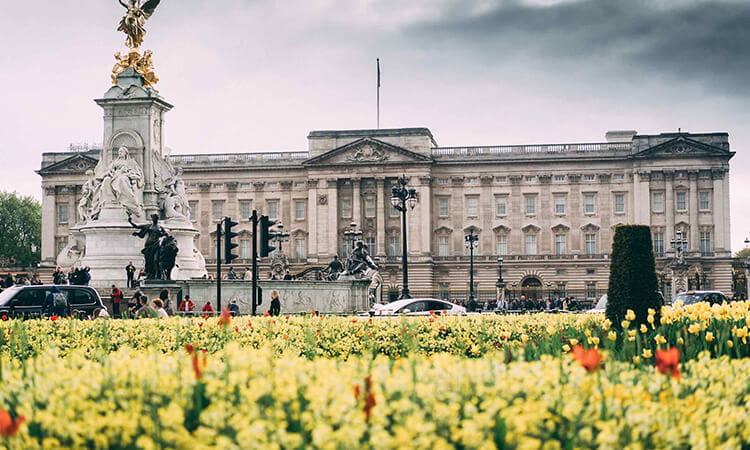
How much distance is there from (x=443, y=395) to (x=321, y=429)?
103 cm

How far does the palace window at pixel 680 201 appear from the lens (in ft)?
301

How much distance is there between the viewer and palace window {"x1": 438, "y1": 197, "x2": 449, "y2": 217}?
3760 inches

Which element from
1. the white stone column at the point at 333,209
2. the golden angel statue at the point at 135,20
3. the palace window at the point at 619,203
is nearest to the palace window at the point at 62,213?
the white stone column at the point at 333,209

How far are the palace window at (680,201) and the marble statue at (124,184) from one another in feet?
221

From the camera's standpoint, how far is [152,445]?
5117 mm

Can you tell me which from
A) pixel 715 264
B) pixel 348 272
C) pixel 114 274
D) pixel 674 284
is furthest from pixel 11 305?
pixel 715 264

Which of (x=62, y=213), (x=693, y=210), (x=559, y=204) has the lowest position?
(x=693, y=210)

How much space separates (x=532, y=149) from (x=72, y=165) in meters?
44.9

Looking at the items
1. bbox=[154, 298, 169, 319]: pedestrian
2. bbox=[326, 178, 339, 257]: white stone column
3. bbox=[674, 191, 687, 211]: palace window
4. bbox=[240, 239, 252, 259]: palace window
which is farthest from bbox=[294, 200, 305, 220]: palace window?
bbox=[154, 298, 169, 319]: pedestrian

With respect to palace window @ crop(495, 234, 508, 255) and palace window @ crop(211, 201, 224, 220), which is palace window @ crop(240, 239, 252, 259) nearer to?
palace window @ crop(211, 201, 224, 220)

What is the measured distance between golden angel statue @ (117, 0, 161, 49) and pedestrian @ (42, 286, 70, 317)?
13621mm

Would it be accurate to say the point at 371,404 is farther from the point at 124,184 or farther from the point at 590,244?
the point at 590,244

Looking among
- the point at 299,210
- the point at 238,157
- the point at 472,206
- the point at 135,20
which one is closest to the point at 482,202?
the point at 472,206

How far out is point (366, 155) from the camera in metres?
94.2
